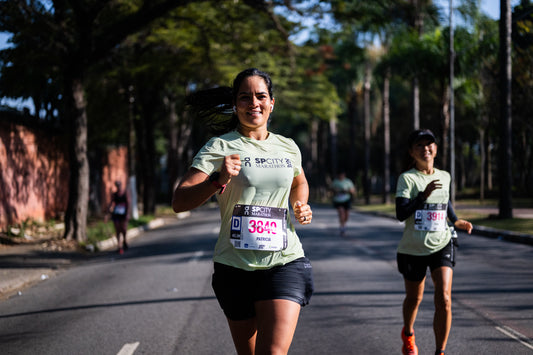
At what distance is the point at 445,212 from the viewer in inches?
198

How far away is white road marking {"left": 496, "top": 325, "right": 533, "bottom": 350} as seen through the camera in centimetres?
520

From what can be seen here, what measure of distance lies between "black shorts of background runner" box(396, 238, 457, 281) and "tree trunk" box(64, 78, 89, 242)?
37.8 feet

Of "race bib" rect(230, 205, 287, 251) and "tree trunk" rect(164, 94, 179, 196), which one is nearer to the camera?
"race bib" rect(230, 205, 287, 251)

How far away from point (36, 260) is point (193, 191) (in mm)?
10283

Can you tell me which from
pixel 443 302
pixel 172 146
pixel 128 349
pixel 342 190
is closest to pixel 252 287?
pixel 443 302

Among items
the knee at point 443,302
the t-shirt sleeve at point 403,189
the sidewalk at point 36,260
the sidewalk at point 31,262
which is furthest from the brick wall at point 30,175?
the knee at point 443,302

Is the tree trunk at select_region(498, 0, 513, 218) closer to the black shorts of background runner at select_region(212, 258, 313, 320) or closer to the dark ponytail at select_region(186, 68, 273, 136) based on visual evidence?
the dark ponytail at select_region(186, 68, 273, 136)

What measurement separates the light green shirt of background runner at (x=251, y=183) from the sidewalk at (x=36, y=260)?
21.2 feet

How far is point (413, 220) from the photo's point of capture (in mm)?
4969

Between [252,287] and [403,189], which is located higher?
[403,189]

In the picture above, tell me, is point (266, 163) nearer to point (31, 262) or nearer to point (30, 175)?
point (31, 262)

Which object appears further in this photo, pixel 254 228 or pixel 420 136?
pixel 420 136

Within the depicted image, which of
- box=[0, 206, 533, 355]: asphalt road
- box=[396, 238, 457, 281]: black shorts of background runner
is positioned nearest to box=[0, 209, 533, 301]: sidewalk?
box=[0, 206, 533, 355]: asphalt road

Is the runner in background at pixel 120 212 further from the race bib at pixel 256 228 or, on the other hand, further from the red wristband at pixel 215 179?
the red wristband at pixel 215 179
